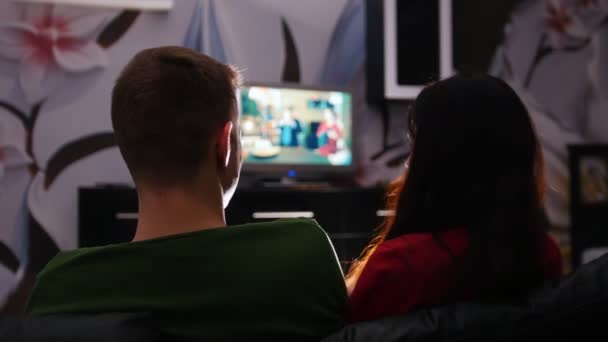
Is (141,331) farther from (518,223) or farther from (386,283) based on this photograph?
(518,223)

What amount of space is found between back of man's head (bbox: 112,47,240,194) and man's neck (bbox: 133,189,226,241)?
0.08 ft

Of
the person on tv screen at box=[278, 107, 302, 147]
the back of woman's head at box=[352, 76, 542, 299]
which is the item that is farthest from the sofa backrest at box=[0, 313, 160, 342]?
the person on tv screen at box=[278, 107, 302, 147]

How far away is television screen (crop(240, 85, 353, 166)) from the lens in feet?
10.1

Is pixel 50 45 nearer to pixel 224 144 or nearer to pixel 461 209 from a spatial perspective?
pixel 224 144

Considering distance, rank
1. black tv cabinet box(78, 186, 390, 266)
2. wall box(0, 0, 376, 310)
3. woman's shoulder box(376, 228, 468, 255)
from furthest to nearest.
A: wall box(0, 0, 376, 310) < black tv cabinet box(78, 186, 390, 266) < woman's shoulder box(376, 228, 468, 255)

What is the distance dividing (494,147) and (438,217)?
0.15m

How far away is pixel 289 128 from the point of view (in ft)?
10.4

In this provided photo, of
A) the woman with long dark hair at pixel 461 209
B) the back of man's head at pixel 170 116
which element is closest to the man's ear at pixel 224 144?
the back of man's head at pixel 170 116

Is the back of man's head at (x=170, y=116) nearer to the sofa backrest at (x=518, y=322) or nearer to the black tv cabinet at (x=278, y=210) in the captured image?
the sofa backrest at (x=518, y=322)

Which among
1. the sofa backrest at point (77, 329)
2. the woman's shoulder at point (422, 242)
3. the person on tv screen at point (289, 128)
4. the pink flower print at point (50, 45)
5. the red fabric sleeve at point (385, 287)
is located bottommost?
the red fabric sleeve at point (385, 287)

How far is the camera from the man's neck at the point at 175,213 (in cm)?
89

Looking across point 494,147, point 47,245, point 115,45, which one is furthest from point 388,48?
point 494,147

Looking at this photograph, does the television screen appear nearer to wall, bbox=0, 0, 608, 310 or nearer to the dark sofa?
wall, bbox=0, 0, 608, 310

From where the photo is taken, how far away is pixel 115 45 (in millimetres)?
3184
